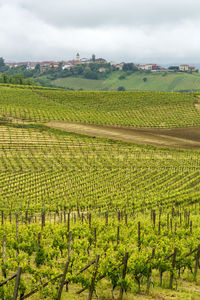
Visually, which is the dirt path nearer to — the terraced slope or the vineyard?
the vineyard

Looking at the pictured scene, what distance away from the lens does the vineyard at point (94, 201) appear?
60.6 feet

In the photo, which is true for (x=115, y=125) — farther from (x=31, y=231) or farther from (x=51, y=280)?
(x=51, y=280)

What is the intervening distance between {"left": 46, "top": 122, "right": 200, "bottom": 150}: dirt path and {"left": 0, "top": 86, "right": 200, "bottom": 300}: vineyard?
4.04 m

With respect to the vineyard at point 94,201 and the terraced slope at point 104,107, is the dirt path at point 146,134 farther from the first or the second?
the terraced slope at point 104,107

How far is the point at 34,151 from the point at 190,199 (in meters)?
33.7

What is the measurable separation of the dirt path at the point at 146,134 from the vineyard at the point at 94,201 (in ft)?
13.3

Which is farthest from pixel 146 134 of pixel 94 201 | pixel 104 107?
pixel 94 201

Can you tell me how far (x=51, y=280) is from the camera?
17.0 m

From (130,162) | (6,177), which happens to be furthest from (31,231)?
(130,162)

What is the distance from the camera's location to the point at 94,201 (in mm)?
46406

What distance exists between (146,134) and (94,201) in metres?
48.4

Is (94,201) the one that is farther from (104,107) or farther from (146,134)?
(104,107)

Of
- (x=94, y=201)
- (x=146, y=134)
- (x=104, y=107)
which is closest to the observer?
(x=94, y=201)

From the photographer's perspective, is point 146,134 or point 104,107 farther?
point 104,107
